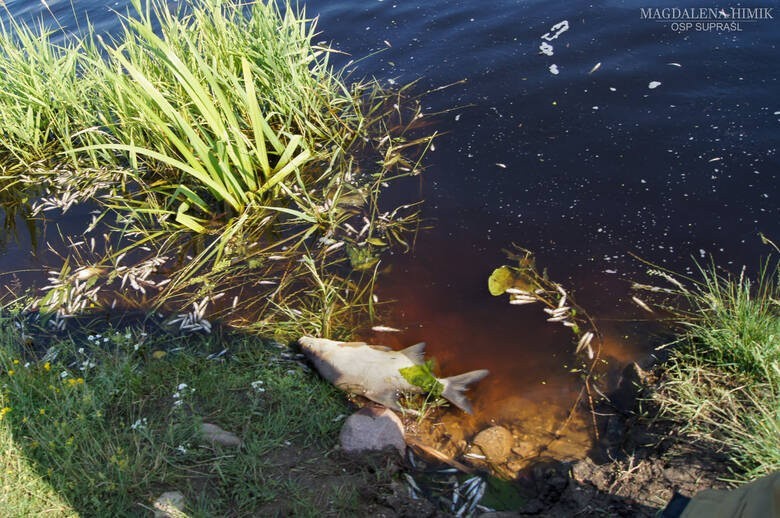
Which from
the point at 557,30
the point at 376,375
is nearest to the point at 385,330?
the point at 376,375

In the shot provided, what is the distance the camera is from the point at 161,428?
9.95ft

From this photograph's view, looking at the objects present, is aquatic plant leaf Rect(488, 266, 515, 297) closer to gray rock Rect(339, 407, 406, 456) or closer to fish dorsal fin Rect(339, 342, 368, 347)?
fish dorsal fin Rect(339, 342, 368, 347)

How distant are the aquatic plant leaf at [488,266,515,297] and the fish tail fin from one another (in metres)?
0.70

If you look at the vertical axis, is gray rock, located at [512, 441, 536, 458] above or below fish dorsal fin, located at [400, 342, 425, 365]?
below

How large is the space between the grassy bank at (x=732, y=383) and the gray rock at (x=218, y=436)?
2137 millimetres

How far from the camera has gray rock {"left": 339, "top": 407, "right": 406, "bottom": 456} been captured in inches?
119

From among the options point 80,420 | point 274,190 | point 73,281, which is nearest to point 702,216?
point 274,190

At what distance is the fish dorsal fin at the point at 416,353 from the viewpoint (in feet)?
11.9

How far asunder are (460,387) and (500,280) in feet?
3.07

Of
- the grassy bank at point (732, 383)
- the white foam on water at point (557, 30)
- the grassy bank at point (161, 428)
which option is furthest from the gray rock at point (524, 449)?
the white foam on water at point (557, 30)

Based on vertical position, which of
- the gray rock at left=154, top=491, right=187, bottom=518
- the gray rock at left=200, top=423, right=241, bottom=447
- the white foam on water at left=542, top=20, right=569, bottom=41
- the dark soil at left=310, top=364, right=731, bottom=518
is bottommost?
the dark soil at left=310, top=364, right=731, bottom=518

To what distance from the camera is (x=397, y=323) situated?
401 cm

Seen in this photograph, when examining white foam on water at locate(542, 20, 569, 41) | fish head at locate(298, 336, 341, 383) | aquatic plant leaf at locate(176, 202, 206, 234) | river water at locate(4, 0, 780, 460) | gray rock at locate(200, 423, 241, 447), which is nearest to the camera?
gray rock at locate(200, 423, 241, 447)

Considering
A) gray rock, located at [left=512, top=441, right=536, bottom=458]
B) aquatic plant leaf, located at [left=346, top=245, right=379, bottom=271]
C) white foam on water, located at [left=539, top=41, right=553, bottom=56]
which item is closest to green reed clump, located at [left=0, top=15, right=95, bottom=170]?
aquatic plant leaf, located at [left=346, top=245, right=379, bottom=271]
